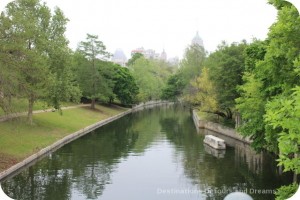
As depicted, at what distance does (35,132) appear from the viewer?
41438 millimetres

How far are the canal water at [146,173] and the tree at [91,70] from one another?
99.1 feet

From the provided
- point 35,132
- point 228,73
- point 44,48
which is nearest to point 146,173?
point 35,132

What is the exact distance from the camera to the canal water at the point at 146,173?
25.0 m

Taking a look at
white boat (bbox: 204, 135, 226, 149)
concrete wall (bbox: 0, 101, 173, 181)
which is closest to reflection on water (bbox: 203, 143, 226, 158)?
white boat (bbox: 204, 135, 226, 149)

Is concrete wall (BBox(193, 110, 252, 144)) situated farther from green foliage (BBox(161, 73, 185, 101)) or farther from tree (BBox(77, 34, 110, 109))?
green foliage (BBox(161, 73, 185, 101))

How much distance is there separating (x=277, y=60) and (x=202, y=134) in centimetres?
3568

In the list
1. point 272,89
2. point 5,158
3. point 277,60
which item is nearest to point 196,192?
point 272,89

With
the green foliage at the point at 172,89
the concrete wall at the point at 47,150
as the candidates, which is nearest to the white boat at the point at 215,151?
the concrete wall at the point at 47,150

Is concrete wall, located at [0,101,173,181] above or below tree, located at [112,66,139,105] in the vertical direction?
below

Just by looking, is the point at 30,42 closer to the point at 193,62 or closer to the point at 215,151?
the point at 215,151

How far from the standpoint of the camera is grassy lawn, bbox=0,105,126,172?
104 ft

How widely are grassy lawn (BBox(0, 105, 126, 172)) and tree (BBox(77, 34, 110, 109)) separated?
9.98 meters

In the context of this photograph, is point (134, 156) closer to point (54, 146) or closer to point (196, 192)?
point (54, 146)

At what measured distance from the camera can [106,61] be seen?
78.3 metres
